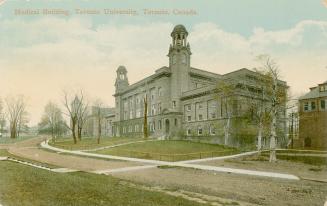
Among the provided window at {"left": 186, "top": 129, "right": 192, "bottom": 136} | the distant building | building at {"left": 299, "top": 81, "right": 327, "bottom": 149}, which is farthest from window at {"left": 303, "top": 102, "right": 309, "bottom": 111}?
the distant building

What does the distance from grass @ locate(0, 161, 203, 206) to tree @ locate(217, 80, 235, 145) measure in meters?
23.9

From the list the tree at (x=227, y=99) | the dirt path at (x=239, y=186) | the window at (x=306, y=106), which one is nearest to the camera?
the dirt path at (x=239, y=186)

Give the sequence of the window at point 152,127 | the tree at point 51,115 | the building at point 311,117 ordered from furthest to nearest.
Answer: the window at point 152,127 → the building at point 311,117 → the tree at point 51,115

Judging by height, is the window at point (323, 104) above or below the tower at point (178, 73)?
below

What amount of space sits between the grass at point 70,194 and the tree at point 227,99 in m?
23.9

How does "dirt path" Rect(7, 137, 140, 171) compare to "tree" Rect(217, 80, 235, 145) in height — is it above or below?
below

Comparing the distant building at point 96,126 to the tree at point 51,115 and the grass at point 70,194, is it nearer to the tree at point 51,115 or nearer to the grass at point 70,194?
the tree at point 51,115

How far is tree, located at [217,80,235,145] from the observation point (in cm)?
3378

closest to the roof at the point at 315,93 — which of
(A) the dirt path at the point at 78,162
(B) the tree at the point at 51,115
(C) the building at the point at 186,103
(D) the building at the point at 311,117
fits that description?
(D) the building at the point at 311,117

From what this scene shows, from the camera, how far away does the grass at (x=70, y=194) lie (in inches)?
383

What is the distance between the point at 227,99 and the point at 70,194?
27664 millimetres

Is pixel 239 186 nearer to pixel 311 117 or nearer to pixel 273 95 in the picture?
pixel 273 95

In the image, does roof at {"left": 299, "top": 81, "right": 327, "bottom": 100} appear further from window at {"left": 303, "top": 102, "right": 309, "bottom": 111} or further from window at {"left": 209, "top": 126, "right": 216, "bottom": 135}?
window at {"left": 209, "top": 126, "right": 216, "bottom": 135}

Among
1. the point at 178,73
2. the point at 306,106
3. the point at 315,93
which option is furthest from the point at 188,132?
→ the point at 315,93
